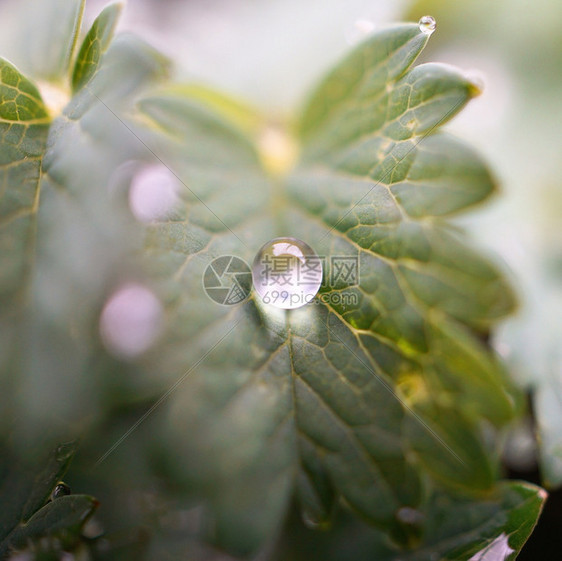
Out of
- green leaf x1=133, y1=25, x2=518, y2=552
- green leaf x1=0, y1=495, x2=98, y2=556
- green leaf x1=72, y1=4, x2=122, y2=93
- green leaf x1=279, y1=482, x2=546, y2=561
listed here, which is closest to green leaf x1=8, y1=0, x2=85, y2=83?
green leaf x1=72, y1=4, x2=122, y2=93

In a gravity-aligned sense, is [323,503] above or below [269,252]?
below

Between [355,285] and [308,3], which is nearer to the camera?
[355,285]

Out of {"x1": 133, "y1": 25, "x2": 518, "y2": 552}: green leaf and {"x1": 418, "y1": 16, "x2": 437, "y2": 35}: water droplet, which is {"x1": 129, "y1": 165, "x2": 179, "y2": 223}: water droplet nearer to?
{"x1": 133, "y1": 25, "x2": 518, "y2": 552}: green leaf

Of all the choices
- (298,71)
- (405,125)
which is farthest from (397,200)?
(298,71)

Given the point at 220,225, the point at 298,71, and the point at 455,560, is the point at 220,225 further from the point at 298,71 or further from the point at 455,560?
the point at 298,71

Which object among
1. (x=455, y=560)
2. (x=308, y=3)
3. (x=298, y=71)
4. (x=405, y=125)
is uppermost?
(x=308, y=3)

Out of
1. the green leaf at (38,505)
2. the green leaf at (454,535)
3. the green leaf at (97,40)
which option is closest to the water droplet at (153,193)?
the green leaf at (97,40)

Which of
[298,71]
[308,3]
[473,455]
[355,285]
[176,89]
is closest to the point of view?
[355,285]

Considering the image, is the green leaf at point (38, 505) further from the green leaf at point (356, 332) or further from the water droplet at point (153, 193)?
the water droplet at point (153, 193)
